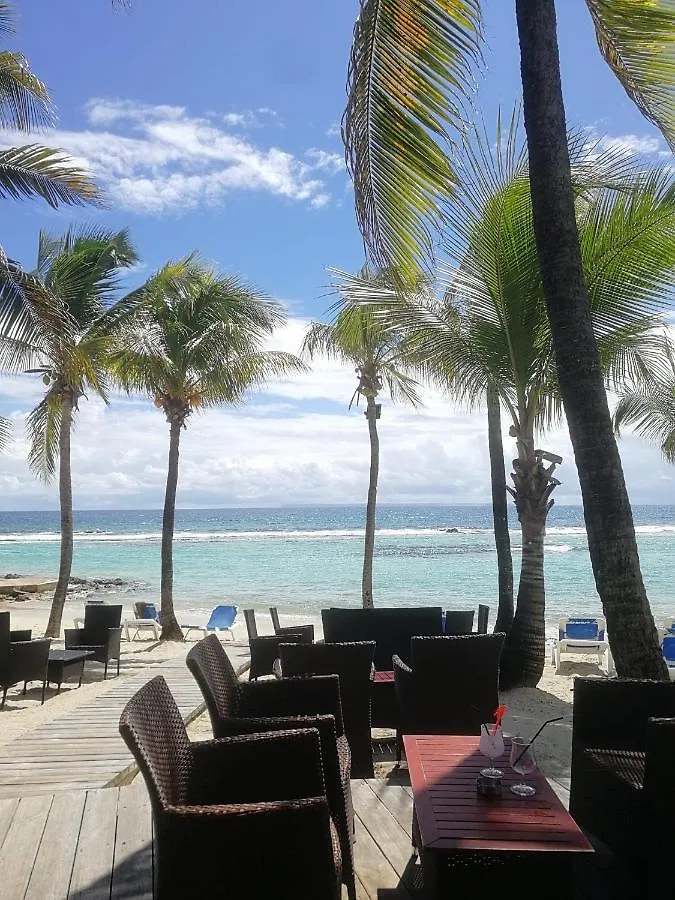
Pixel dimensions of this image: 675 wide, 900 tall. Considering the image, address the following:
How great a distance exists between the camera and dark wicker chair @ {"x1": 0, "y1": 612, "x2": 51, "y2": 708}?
7.07 metres

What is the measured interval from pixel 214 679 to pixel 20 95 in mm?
8401

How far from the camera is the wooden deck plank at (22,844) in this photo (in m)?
2.98

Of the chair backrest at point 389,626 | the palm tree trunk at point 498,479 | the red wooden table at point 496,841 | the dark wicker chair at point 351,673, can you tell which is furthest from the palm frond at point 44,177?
the red wooden table at point 496,841

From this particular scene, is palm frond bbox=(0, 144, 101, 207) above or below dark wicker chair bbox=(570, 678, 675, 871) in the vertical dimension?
above

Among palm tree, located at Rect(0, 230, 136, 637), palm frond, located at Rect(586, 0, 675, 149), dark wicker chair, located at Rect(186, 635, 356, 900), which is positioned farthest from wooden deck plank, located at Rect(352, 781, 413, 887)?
palm tree, located at Rect(0, 230, 136, 637)

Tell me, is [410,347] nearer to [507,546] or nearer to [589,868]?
[507,546]

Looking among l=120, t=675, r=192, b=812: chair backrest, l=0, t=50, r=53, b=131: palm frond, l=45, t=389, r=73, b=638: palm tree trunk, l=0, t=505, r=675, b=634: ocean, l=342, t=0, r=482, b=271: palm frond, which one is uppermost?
l=0, t=50, r=53, b=131: palm frond

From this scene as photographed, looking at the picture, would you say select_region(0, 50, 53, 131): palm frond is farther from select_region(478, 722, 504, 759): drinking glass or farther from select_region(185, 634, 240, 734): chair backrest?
select_region(478, 722, 504, 759): drinking glass

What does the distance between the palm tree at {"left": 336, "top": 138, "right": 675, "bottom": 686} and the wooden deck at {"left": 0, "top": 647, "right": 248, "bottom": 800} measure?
3.98 metres

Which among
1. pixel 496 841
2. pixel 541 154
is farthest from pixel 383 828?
pixel 541 154

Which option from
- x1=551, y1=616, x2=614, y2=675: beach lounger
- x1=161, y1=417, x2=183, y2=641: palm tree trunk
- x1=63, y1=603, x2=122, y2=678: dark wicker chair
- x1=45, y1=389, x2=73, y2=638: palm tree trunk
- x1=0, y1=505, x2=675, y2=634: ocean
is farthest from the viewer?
x1=0, y1=505, x2=675, y2=634: ocean

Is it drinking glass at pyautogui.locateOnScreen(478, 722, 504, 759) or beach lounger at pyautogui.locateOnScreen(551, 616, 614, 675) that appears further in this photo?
beach lounger at pyautogui.locateOnScreen(551, 616, 614, 675)

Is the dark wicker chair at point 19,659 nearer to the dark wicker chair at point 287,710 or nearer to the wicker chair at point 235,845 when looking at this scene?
the dark wicker chair at point 287,710

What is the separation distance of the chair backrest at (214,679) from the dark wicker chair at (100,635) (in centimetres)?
560
